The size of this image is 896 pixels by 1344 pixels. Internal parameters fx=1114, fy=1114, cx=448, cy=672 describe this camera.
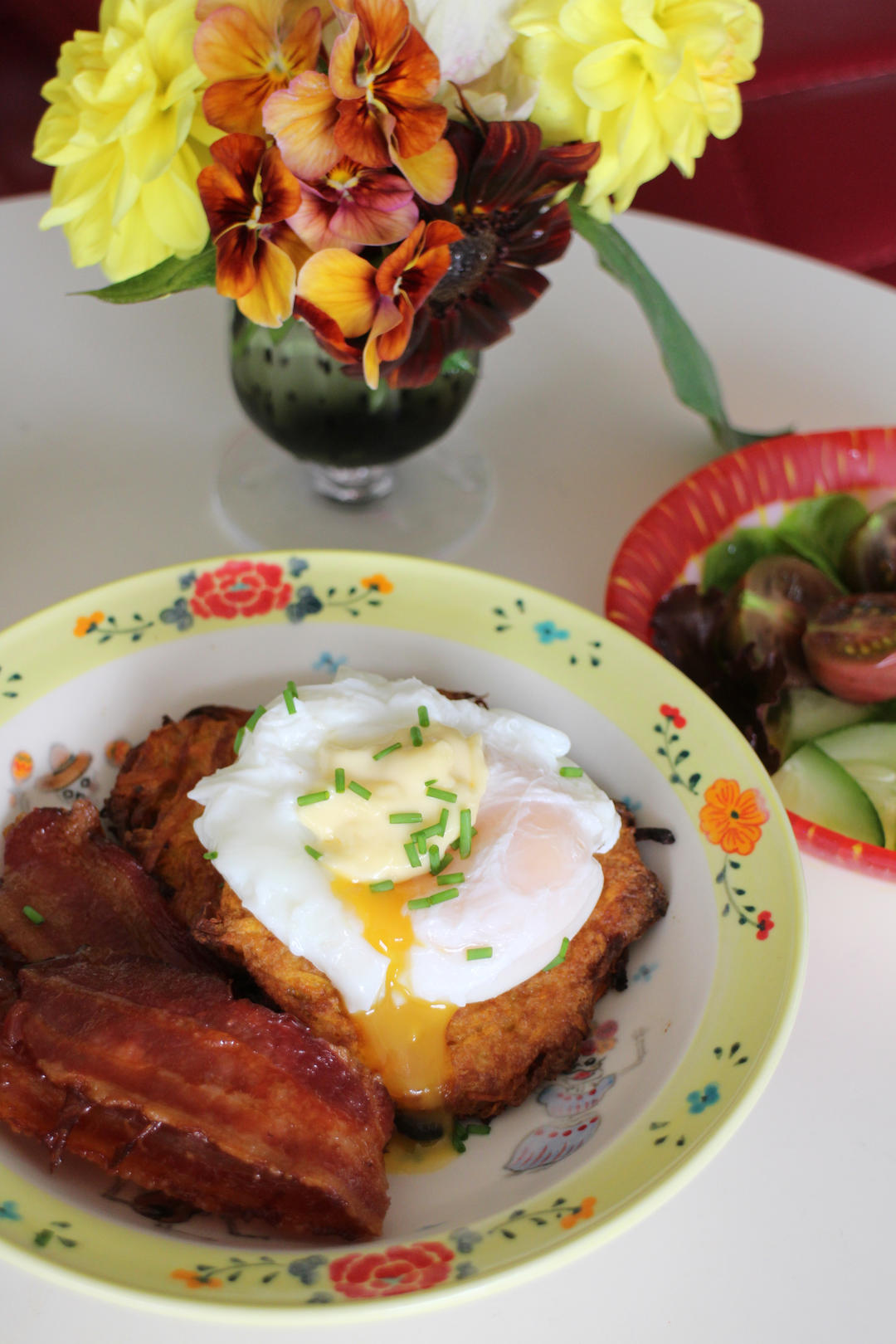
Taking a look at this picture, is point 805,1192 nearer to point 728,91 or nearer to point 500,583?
point 500,583

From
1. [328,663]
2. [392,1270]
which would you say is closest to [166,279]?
[328,663]

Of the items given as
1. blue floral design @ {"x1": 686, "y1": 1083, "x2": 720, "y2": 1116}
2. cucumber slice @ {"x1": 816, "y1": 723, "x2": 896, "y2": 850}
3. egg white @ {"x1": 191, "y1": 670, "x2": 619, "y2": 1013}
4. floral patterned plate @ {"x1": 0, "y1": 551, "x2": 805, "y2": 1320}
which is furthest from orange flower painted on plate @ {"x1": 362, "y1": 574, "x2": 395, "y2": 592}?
blue floral design @ {"x1": 686, "y1": 1083, "x2": 720, "y2": 1116}

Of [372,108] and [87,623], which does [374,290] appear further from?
[87,623]

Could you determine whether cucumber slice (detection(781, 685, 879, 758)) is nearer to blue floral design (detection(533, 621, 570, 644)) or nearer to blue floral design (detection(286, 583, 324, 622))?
blue floral design (detection(533, 621, 570, 644))

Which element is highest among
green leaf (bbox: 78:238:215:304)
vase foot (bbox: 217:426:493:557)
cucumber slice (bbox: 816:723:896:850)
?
green leaf (bbox: 78:238:215:304)

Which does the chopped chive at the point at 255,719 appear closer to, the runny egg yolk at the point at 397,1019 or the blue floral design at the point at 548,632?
the runny egg yolk at the point at 397,1019

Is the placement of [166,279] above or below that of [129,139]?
below

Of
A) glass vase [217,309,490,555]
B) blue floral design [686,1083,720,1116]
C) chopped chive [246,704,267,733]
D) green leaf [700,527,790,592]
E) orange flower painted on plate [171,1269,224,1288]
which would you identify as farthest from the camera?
green leaf [700,527,790,592]
